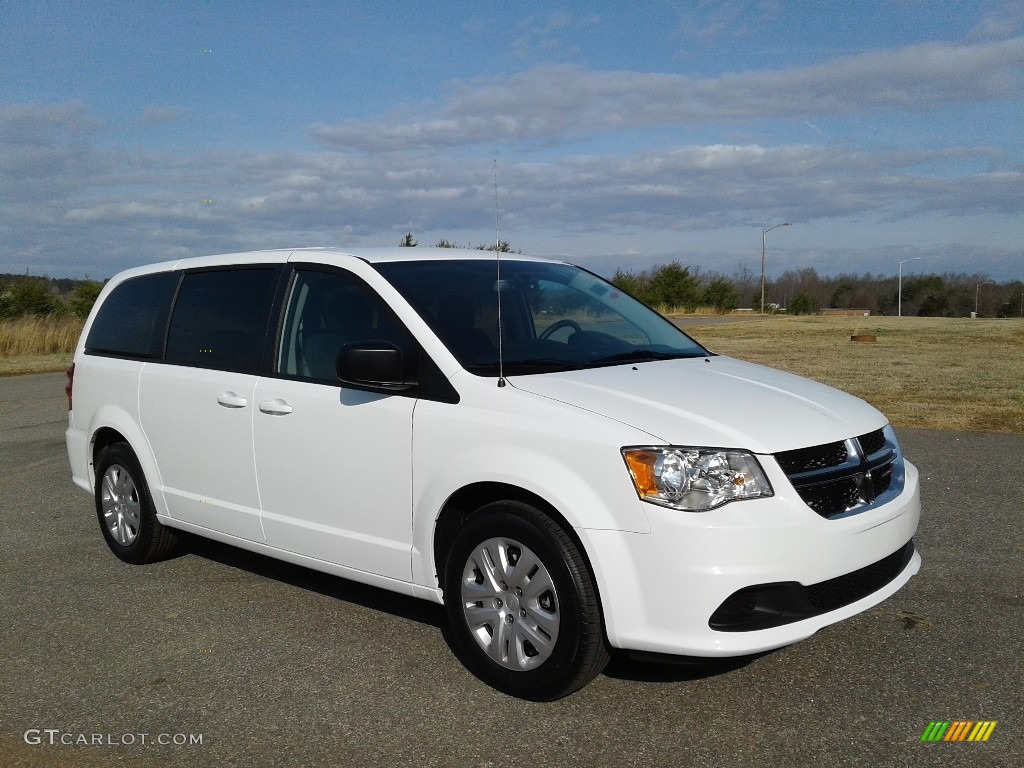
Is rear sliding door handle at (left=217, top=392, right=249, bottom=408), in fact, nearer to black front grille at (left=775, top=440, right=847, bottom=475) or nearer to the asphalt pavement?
the asphalt pavement

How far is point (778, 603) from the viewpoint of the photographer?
3.52 m

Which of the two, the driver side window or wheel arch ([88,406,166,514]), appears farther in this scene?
wheel arch ([88,406,166,514])

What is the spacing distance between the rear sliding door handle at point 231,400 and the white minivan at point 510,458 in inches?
1.5

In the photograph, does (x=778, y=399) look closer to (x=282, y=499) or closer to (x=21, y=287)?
(x=282, y=499)

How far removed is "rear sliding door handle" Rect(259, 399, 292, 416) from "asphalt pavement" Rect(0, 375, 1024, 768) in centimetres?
108

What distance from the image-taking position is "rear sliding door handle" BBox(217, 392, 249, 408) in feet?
16.2

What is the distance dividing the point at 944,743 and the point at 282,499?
312 centimetres

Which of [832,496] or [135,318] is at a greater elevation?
[135,318]

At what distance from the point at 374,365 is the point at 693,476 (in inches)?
58.5

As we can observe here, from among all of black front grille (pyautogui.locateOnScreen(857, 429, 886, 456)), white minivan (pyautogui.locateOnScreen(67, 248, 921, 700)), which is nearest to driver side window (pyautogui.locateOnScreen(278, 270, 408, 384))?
white minivan (pyautogui.locateOnScreen(67, 248, 921, 700))

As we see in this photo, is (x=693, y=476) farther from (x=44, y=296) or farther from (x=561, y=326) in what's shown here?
(x=44, y=296)

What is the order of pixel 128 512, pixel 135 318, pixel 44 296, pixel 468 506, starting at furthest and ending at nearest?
pixel 44 296 < pixel 135 318 < pixel 128 512 < pixel 468 506

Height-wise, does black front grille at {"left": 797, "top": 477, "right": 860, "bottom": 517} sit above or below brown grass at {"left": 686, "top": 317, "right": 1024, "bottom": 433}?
above

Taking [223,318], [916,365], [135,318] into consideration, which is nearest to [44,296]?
[916,365]
